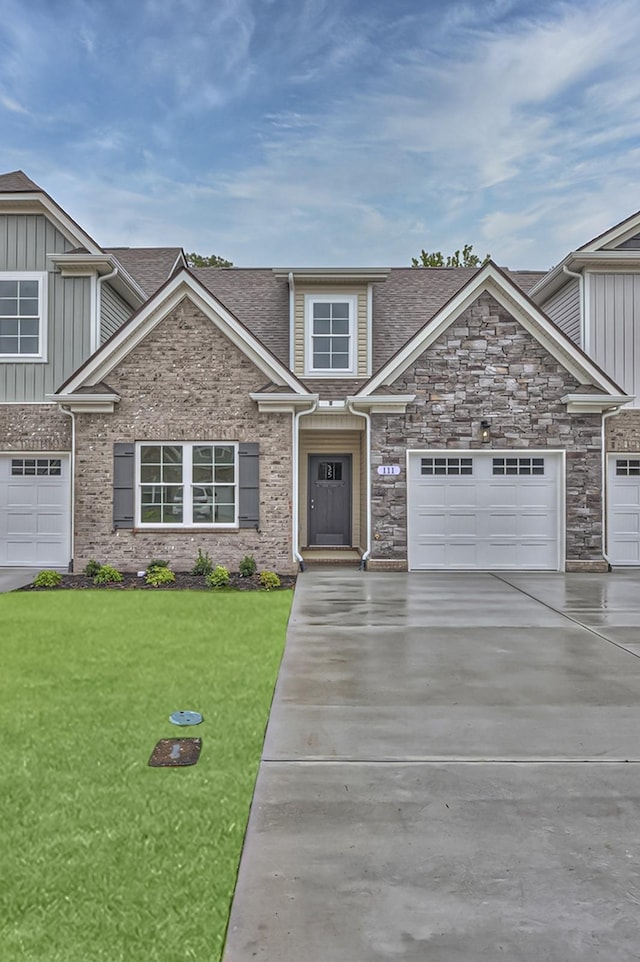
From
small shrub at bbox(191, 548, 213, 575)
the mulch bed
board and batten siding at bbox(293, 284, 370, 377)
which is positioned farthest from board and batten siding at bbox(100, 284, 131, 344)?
small shrub at bbox(191, 548, 213, 575)

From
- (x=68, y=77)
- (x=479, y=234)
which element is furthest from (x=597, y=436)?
(x=479, y=234)

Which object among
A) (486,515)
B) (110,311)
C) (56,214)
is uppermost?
(56,214)

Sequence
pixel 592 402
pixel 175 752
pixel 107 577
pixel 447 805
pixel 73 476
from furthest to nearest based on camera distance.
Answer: pixel 592 402 < pixel 73 476 < pixel 107 577 < pixel 175 752 < pixel 447 805

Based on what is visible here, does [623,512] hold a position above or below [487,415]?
below

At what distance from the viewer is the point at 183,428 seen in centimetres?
1349

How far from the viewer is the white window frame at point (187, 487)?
13.4 meters

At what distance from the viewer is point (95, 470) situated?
13.5 metres

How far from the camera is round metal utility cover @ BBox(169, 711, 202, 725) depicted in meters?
5.01

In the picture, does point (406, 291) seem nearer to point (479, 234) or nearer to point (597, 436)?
point (597, 436)

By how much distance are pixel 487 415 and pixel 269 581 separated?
567 centimetres

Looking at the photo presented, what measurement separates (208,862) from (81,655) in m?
4.37

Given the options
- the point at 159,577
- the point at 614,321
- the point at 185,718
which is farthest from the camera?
the point at 614,321

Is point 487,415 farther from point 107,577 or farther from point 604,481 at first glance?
point 107,577

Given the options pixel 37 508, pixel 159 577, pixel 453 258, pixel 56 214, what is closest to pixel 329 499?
pixel 159 577
